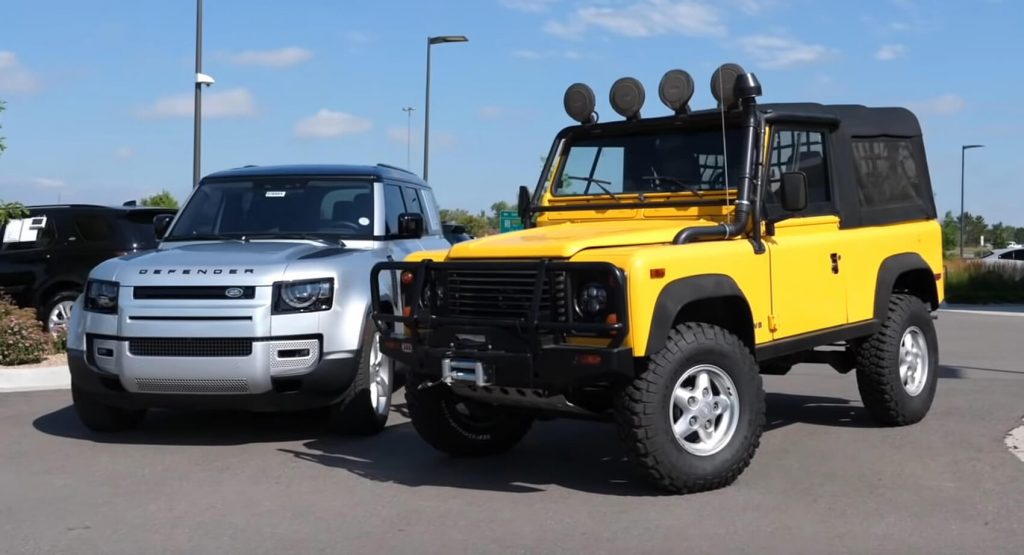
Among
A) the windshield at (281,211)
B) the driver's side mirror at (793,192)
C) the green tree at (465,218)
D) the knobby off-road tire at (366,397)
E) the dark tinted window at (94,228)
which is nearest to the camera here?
the driver's side mirror at (793,192)

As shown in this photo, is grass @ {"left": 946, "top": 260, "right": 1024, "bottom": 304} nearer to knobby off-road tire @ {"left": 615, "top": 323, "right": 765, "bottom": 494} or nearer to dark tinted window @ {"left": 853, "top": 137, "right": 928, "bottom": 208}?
dark tinted window @ {"left": 853, "top": 137, "right": 928, "bottom": 208}

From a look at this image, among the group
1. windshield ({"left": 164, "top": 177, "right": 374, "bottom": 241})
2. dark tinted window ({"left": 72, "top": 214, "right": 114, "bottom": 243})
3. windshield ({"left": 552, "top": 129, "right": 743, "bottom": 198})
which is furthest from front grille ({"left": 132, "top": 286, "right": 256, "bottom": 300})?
dark tinted window ({"left": 72, "top": 214, "right": 114, "bottom": 243})

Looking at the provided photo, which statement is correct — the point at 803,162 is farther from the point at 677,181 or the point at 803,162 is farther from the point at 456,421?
the point at 456,421

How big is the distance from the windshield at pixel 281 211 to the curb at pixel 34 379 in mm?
2605

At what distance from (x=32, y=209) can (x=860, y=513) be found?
11.4 metres

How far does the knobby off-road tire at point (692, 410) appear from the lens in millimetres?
5773

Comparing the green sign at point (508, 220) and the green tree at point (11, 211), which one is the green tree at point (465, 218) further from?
the green tree at point (11, 211)

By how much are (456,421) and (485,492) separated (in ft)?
2.81

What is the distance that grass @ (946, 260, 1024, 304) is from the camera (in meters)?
25.4

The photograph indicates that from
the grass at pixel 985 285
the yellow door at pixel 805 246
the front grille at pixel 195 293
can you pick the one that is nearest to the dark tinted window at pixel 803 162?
the yellow door at pixel 805 246

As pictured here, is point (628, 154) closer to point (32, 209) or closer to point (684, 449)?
point (684, 449)

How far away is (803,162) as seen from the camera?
7.31 meters

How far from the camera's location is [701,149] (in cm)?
721

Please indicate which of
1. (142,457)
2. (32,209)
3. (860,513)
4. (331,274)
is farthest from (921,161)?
(32,209)
